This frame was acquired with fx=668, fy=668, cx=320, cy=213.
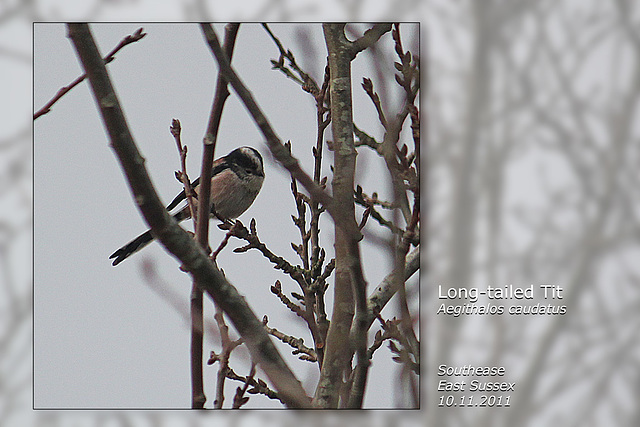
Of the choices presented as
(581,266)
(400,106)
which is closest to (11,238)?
(400,106)

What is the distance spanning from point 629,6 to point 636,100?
218 millimetres

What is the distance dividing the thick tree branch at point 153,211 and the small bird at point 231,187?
1.14ft

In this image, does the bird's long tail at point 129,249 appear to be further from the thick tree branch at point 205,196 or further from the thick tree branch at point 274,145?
the thick tree branch at point 274,145

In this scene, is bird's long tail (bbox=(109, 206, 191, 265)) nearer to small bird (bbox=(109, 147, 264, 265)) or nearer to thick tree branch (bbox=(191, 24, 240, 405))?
small bird (bbox=(109, 147, 264, 265))

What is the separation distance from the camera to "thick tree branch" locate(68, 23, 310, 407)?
916 millimetres

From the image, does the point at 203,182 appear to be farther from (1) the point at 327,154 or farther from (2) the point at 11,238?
(2) the point at 11,238

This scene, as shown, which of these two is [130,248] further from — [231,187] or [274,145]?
[274,145]

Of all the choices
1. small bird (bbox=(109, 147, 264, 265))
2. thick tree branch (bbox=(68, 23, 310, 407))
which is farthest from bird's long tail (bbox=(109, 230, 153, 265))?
thick tree branch (bbox=(68, 23, 310, 407))

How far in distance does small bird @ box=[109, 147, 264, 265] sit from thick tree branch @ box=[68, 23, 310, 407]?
0.35 meters

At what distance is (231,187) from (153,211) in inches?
18.5

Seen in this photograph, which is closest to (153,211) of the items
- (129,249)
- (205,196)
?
(205,196)

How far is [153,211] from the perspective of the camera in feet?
3.06

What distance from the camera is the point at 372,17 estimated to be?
1.42 metres

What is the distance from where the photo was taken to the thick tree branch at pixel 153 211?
3.00 ft
